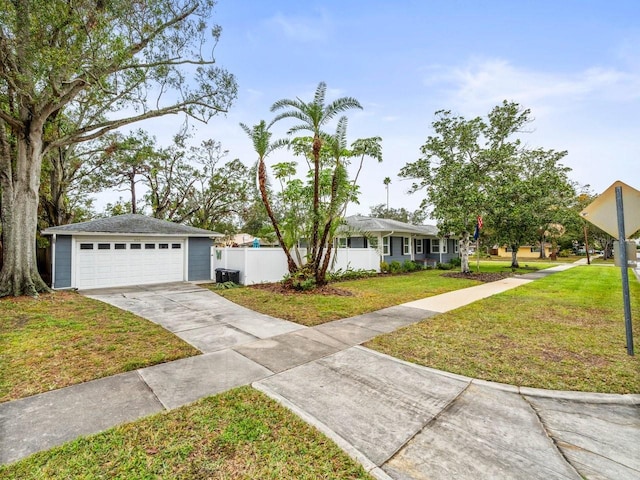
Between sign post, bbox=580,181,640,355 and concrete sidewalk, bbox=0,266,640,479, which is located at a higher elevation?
sign post, bbox=580,181,640,355

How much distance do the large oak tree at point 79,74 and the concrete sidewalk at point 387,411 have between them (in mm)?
8697

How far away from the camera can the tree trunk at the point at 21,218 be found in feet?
30.1

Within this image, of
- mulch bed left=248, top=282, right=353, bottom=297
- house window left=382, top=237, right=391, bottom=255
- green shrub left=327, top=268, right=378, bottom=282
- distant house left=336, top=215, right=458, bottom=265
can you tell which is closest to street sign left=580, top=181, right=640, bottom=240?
mulch bed left=248, top=282, right=353, bottom=297

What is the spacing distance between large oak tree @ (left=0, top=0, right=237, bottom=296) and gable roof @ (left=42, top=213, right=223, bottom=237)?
167 centimetres

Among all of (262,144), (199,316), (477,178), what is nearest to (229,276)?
(199,316)

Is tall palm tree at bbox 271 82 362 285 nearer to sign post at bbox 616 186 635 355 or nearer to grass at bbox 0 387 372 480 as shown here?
sign post at bbox 616 186 635 355

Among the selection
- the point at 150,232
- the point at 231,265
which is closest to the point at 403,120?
the point at 231,265

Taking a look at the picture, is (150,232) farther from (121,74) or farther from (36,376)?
(36,376)

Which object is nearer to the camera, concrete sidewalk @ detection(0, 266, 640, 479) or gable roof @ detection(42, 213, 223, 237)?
concrete sidewalk @ detection(0, 266, 640, 479)

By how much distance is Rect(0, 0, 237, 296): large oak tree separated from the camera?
771 cm

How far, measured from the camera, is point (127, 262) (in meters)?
12.8

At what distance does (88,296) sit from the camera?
394 inches

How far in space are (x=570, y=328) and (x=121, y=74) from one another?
14.8 m

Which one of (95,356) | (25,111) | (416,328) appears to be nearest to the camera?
(95,356)
